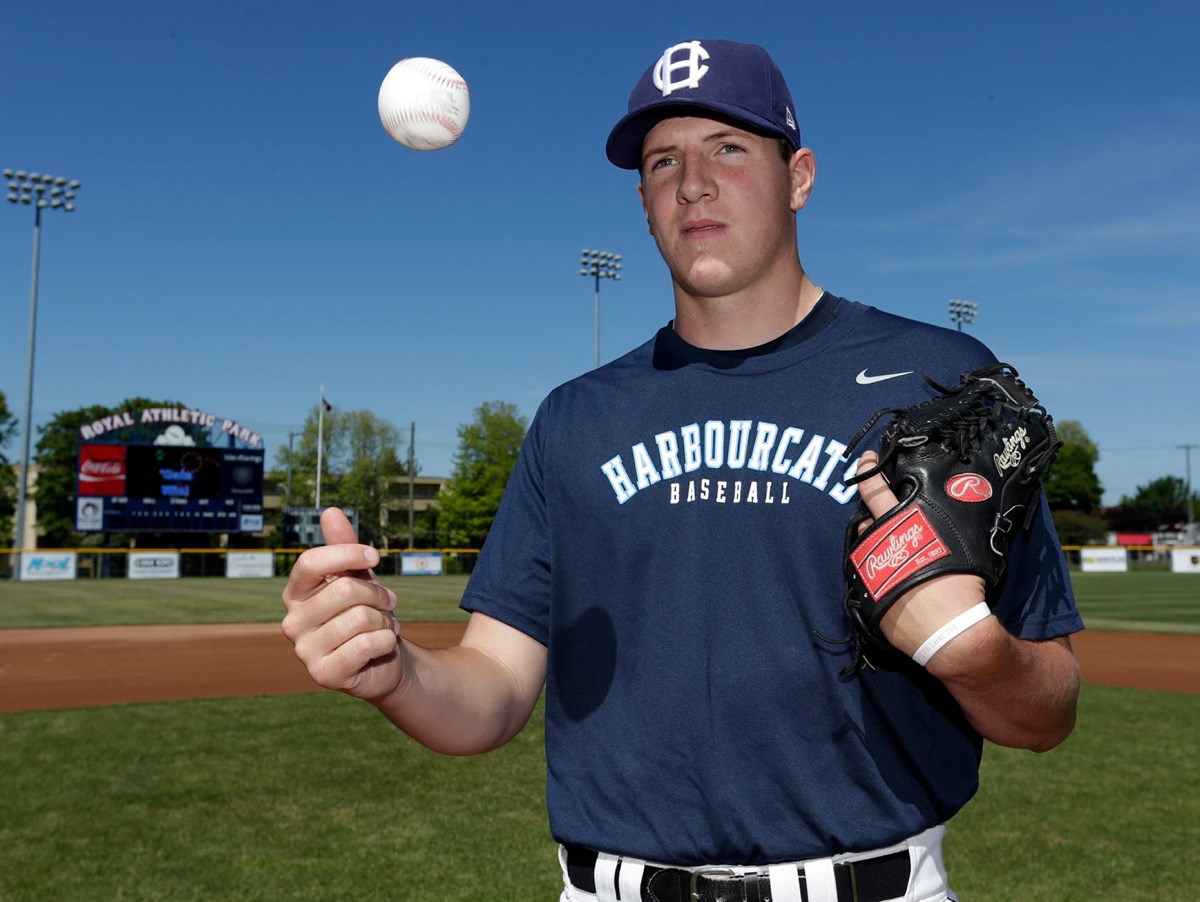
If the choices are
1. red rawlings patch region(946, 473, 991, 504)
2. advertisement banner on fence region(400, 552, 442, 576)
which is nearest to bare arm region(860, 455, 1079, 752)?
red rawlings patch region(946, 473, 991, 504)

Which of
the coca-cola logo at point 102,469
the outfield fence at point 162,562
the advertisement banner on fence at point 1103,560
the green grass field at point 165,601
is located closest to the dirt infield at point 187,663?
the green grass field at point 165,601

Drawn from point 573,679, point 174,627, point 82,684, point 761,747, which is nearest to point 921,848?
point 761,747

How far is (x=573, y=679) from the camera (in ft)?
7.35

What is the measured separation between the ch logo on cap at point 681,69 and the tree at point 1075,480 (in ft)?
322

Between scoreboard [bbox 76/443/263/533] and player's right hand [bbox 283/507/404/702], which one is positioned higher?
scoreboard [bbox 76/443/263/533]

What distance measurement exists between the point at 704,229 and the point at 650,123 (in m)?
0.35

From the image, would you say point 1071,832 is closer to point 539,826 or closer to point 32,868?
point 539,826

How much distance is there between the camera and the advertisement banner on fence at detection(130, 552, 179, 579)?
123 ft

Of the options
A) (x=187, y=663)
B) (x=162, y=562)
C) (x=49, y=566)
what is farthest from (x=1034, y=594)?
(x=49, y=566)

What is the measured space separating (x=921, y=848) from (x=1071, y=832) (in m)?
5.41

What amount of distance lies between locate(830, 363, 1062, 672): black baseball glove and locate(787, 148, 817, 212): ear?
63 cm

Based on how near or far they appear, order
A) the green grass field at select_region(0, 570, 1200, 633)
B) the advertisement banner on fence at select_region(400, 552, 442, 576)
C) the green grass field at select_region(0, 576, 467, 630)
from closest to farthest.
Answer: the green grass field at select_region(0, 570, 1200, 633) → the green grass field at select_region(0, 576, 467, 630) → the advertisement banner on fence at select_region(400, 552, 442, 576)

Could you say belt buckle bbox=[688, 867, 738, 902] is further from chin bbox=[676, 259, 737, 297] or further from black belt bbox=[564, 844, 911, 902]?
chin bbox=[676, 259, 737, 297]

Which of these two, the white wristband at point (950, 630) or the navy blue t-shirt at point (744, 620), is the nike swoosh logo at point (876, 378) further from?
the white wristband at point (950, 630)
